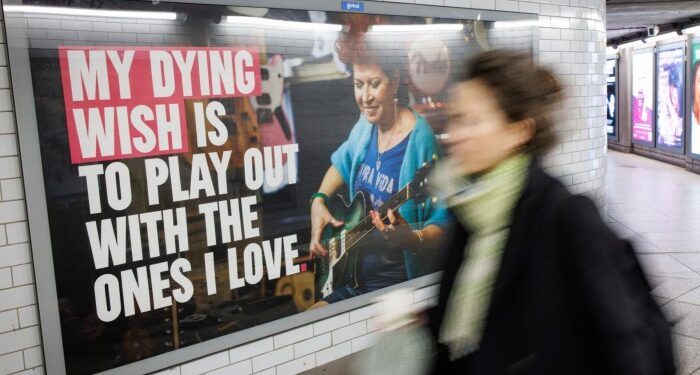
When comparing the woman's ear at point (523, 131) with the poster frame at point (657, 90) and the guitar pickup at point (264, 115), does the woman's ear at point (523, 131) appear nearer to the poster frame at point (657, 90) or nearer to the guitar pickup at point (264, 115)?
the guitar pickup at point (264, 115)

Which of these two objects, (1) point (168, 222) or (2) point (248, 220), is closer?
(1) point (168, 222)

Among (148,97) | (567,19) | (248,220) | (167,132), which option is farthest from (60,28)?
(567,19)

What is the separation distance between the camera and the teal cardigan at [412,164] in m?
3.58

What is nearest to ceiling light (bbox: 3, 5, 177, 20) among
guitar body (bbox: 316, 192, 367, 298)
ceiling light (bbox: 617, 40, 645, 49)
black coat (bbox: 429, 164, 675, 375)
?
guitar body (bbox: 316, 192, 367, 298)

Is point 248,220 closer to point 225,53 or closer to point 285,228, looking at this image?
point 285,228

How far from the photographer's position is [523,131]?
4.31ft

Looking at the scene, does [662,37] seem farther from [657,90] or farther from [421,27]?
[421,27]

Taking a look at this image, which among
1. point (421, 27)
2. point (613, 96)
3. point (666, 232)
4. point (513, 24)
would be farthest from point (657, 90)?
point (421, 27)

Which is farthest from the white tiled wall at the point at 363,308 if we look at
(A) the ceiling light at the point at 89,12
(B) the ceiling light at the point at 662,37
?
(B) the ceiling light at the point at 662,37

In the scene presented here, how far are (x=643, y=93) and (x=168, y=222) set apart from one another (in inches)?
585

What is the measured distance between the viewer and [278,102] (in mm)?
3209

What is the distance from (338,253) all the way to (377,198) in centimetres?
45

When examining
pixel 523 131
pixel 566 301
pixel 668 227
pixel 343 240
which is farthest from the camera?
pixel 668 227

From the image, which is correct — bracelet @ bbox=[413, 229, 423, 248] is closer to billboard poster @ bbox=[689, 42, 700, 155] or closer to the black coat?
the black coat
